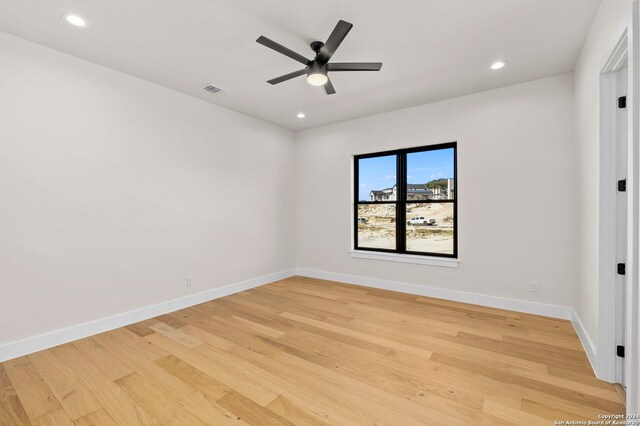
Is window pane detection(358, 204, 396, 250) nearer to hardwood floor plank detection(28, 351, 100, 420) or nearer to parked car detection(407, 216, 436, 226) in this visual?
parked car detection(407, 216, 436, 226)

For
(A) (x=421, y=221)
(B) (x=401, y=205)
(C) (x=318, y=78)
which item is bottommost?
(A) (x=421, y=221)

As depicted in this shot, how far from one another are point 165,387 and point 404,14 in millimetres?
3323

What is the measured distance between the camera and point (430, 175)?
427 cm

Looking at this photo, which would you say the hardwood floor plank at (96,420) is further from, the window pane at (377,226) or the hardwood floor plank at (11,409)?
the window pane at (377,226)

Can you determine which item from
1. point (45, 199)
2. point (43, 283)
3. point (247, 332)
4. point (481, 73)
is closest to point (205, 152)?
point (45, 199)

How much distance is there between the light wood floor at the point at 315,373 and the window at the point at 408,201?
48.4 inches

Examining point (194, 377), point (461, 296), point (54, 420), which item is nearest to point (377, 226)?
point (461, 296)

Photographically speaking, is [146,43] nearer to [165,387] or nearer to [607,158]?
[165,387]

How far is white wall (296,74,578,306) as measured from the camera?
325 cm

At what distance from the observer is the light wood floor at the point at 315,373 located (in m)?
1.78

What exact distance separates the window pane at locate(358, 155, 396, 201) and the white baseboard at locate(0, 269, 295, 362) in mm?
2489

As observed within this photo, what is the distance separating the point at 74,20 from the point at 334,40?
6.90 feet

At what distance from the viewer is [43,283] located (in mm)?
2625

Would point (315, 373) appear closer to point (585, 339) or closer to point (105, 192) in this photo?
point (585, 339)
